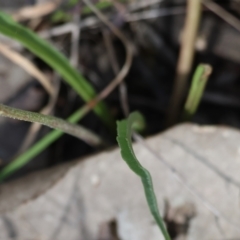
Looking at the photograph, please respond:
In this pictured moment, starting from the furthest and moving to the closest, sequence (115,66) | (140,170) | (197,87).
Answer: (115,66)
(197,87)
(140,170)

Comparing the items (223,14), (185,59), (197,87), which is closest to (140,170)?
(197,87)

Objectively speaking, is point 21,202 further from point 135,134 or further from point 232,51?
point 232,51

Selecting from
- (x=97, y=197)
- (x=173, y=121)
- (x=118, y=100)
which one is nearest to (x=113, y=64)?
(x=118, y=100)

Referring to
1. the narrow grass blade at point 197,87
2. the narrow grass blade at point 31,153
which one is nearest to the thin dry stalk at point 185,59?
the narrow grass blade at point 197,87

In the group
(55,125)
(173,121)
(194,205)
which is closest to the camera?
(55,125)

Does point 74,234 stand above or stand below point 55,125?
below

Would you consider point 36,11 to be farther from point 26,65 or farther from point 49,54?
point 49,54
